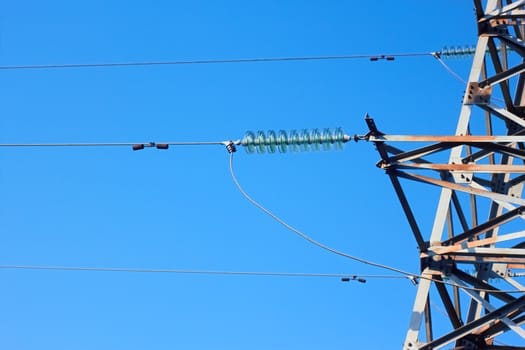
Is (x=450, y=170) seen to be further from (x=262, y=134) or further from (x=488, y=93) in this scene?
(x=262, y=134)

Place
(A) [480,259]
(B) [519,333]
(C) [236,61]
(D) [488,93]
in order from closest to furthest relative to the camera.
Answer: (B) [519,333] → (A) [480,259] → (D) [488,93] → (C) [236,61]

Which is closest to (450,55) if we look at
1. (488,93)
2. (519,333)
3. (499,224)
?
(488,93)

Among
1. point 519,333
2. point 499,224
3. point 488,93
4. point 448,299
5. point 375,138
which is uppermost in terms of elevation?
point 488,93

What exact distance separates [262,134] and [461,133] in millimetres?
2384

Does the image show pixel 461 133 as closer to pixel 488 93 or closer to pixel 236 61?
pixel 488 93

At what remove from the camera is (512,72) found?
10398mm

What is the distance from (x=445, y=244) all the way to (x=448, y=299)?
0.67m

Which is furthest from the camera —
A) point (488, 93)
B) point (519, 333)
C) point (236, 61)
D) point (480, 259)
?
point (236, 61)

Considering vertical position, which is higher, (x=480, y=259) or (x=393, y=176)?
(x=393, y=176)

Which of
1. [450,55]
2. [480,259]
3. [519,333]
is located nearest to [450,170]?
[480,259]

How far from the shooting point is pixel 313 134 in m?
9.48

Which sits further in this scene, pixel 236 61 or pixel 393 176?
pixel 236 61

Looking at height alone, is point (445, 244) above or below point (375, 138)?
below

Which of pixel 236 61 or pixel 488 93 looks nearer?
pixel 488 93
